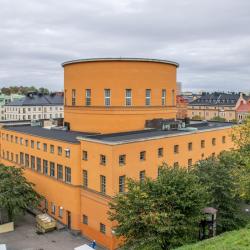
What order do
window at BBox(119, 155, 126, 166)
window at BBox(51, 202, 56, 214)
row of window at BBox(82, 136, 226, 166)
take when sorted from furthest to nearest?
window at BBox(51, 202, 56, 214), row of window at BBox(82, 136, 226, 166), window at BBox(119, 155, 126, 166)

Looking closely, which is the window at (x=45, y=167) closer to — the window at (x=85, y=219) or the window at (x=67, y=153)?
the window at (x=67, y=153)

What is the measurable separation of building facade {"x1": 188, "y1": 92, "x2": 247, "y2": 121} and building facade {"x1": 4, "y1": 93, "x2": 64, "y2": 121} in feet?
160

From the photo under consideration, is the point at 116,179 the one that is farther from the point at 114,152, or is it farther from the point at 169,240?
the point at 169,240

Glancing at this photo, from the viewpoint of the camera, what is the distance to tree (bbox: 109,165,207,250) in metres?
20.4

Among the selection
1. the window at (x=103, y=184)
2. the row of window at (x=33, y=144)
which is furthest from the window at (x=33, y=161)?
the window at (x=103, y=184)

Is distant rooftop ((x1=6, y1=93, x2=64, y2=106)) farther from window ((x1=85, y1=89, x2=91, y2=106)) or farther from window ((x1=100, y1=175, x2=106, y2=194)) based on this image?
window ((x1=100, y1=175, x2=106, y2=194))

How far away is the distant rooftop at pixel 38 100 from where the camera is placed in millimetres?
106375

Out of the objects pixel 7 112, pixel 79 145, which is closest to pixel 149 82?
pixel 79 145

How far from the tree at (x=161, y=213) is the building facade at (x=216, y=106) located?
302ft

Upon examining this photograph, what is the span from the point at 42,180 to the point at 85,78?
13097 mm

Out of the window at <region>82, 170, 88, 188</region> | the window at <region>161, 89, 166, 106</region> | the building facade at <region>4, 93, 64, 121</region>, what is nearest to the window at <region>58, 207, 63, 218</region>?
the window at <region>82, 170, 88, 188</region>

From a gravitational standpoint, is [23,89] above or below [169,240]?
above

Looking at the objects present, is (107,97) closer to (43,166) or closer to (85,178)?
(85,178)

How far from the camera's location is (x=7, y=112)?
110625 millimetres
